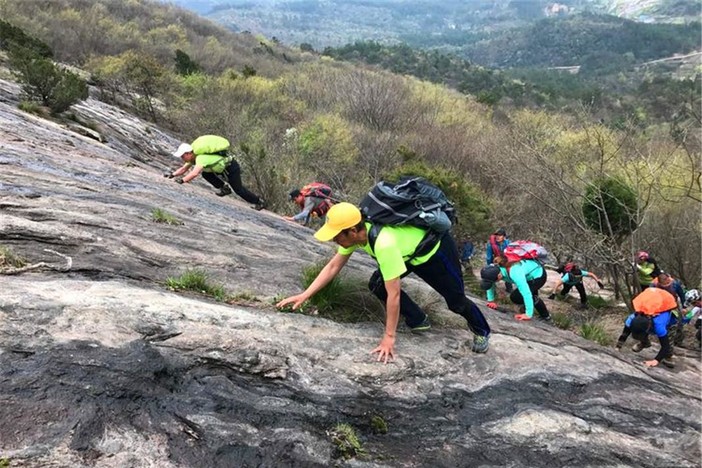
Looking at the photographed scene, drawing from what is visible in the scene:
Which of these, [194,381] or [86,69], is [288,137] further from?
[194,381]

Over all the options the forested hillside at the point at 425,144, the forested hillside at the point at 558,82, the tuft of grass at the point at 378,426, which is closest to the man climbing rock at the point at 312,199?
the forested hillside at the point at 425,144

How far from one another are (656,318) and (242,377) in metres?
6.05

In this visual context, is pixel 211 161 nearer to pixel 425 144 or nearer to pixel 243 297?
pixel 243 297

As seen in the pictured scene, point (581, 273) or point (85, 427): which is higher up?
point (85, 427)

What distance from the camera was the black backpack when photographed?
4316mm

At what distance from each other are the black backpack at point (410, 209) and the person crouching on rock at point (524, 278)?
11.3ft

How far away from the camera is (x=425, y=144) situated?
27312 millimetres

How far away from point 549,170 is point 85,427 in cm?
1175

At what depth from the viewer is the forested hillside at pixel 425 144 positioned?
44.3 ft

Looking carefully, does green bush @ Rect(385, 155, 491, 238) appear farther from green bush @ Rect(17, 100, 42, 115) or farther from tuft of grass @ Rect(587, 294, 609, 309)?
green bush @ Rect(17, 100, 42, 115)

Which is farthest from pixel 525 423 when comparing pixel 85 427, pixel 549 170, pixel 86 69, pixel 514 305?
pixel 86 69

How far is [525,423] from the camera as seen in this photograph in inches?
175

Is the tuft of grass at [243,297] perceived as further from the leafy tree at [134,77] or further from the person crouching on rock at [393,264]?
the leafy tree at [134,77]

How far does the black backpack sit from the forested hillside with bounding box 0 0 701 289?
5.67 metres
